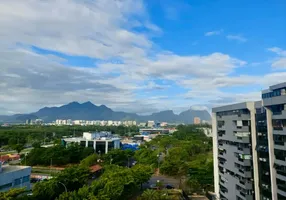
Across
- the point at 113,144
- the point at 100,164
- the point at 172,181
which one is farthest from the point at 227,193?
the point at 113,144

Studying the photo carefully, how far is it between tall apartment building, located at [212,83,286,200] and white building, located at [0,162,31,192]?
62.2ft

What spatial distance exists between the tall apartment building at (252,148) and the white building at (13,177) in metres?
18.9

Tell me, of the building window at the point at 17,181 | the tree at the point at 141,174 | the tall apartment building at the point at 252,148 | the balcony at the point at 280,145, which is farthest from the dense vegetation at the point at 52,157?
the balcony at the point at 280,145

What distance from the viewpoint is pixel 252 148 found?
1978cm

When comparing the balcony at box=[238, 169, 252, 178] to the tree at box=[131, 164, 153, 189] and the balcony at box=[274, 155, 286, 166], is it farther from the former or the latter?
the tree at box=[131, 164, 153, 189]

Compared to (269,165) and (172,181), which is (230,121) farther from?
(172,181)

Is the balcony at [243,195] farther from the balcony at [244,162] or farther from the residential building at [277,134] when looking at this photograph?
the residential building at [277,134]

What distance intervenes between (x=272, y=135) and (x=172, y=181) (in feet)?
75.7

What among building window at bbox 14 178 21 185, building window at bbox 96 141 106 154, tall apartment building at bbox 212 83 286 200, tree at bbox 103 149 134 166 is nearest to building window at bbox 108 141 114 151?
building window at bbox 96 141 106 154

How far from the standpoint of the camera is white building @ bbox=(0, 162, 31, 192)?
21062 millimetres

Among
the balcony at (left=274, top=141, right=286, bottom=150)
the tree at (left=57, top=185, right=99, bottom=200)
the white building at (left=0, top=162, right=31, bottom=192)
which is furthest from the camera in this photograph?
the white building at (left=0, top=162, right=31, bottom=192)

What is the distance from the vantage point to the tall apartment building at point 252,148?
16.5 meters

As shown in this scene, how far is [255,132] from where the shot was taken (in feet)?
63.9

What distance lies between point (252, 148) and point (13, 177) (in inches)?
799
